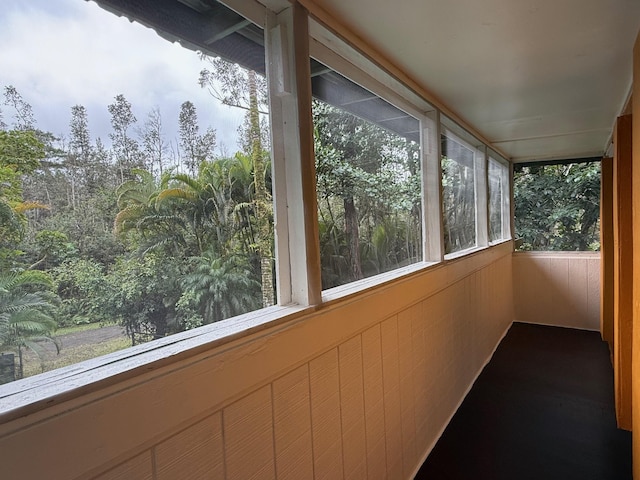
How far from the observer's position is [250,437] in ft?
3.06

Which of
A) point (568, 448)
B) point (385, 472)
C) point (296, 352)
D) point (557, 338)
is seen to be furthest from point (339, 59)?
point (557, 338)

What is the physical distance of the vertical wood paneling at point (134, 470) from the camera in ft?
2.15

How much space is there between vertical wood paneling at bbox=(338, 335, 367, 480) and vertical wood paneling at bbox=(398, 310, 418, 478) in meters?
0.39

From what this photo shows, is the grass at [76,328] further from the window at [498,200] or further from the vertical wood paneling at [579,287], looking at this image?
the vertical wood paneling at [579,287]

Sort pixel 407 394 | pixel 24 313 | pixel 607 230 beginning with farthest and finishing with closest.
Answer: pixel 607 230, pixel 407 394, pixel 24 313

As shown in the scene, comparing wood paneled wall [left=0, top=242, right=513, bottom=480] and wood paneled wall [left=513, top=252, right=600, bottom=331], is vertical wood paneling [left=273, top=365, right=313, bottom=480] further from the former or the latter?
wood paneled wall [left=513, top=252, right=600, bottom=331]

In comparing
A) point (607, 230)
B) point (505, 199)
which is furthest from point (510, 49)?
point (505, 199)

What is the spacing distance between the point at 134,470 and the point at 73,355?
0.24m

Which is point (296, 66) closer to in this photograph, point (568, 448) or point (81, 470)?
point (81, 470)

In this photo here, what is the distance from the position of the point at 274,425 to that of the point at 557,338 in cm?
415

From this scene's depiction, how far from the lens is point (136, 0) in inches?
32.9

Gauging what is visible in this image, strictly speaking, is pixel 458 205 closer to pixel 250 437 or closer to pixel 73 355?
pixel 250 437

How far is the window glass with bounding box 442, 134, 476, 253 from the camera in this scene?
101 inches

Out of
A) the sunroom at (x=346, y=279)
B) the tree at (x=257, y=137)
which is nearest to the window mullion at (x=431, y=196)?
the sunroom at (x=346, y=279)
